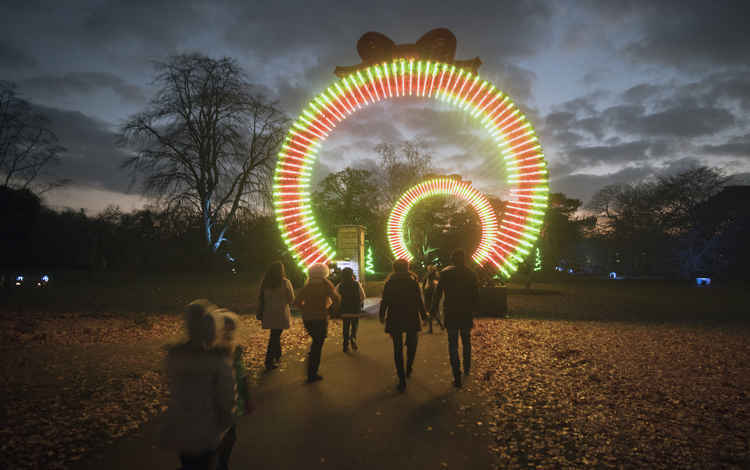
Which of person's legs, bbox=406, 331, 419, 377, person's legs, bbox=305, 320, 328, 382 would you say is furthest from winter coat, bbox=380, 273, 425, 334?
person's legs, bbox=305, 320, 328, 382

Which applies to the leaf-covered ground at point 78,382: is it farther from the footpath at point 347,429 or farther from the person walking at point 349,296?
the person walking at point 349,296

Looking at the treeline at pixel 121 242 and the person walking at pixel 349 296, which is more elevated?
the treeline at pixel 121 242

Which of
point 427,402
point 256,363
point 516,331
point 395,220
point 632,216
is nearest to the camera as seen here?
point 427,402

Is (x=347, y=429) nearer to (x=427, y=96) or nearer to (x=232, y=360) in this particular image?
(x=232, y=360)

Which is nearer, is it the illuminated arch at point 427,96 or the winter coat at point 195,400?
the winter coat at point 195,400

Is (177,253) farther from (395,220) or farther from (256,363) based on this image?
(256,363)

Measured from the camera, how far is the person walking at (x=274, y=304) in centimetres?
705

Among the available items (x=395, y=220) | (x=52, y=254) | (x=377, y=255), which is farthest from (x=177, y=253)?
(x=395, y=220)

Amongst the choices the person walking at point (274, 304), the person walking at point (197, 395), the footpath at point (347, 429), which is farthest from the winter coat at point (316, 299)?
the person walking at point (197, 395)

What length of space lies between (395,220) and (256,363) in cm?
1407

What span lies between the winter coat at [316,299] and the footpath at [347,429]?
1042mm

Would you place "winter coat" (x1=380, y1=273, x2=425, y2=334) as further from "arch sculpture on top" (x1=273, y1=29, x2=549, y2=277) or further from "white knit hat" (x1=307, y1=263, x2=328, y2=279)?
"arch sculpture on top" (x1=273, y1=29, x2=549, y2=277)

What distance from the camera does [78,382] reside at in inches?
257

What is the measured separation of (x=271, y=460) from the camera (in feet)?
12.8
